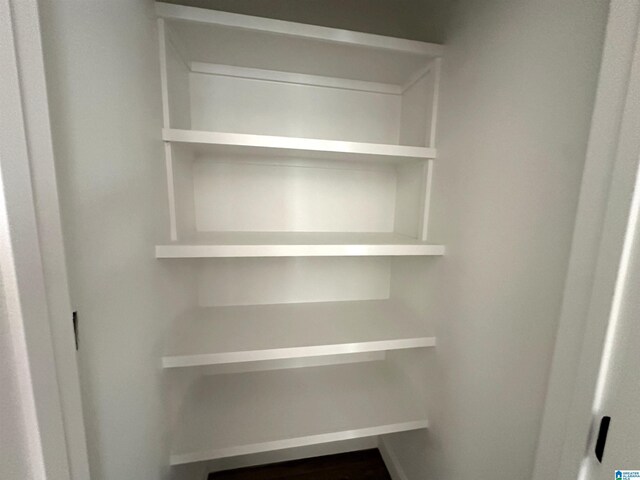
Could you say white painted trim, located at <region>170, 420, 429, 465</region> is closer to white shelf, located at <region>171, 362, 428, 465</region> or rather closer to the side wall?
white shelf, located at <region>171, 362, 428, 465</region>

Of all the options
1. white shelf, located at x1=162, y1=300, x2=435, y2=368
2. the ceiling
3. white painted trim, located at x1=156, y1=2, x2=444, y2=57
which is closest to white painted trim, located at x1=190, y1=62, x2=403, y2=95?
the ceiling

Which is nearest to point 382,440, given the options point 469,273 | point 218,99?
point 469,273

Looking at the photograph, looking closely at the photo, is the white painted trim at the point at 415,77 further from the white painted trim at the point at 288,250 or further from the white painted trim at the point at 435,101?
the white painted trim at the point at 288,250

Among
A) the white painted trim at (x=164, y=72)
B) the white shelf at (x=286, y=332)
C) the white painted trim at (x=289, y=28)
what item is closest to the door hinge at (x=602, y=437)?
the white shelf at (x=286, y=332)

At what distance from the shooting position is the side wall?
0.59m

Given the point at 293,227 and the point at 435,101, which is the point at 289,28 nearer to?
the point at 435,101

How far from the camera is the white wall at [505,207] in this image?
1.94 ft

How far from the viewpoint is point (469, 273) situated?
0.89 metres

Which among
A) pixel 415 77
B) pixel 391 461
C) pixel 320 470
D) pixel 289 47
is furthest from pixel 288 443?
pixel 415 77

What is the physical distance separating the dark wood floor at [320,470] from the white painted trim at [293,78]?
1.98m

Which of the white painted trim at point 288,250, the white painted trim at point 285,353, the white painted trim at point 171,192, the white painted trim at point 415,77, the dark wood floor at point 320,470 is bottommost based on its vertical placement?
the dark wood floor at point 320,470

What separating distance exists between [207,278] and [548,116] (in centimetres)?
137

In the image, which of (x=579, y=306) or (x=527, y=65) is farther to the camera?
(x=527, y=65)

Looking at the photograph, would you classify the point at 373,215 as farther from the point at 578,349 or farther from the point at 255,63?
the point at 578,349
